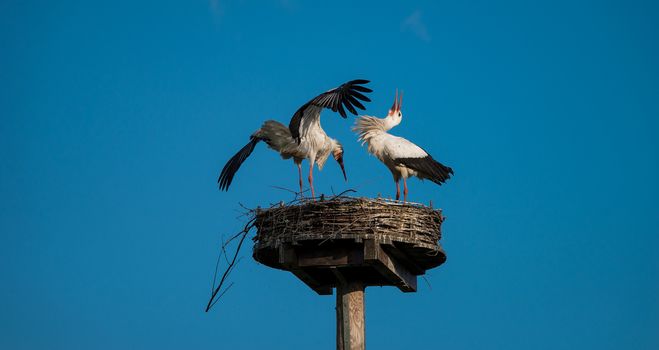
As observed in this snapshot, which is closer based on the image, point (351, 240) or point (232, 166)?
point (351, 240)

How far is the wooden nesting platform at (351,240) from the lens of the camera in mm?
8203

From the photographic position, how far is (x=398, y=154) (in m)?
10.7

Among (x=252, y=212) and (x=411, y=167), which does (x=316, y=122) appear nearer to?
(x=411, y=167)

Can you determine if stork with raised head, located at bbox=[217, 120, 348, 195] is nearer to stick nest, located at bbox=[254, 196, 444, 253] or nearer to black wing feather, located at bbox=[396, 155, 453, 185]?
black wing feather, located at bbox=[396, 155, 453, 185]

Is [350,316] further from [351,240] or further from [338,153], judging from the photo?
[338,153]

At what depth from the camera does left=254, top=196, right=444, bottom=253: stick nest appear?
27.1ft

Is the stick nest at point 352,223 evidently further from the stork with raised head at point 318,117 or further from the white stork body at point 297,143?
the white stork body at point 297,143

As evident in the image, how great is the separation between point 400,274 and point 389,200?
28.5 inches

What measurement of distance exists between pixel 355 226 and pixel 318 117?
318cm

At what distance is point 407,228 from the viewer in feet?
28.0

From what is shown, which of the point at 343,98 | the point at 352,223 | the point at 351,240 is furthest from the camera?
the point at 343,98

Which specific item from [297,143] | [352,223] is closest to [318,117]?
[297,143]

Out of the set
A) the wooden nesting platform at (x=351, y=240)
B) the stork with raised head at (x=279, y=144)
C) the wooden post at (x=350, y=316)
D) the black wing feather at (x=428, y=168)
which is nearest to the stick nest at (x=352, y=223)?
the wooden nesting platform at (x=351, y=240)

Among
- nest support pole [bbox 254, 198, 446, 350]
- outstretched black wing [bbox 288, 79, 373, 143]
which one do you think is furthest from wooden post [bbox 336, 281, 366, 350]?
outstretched black wing [bbox 288, 79, 373, 143]
